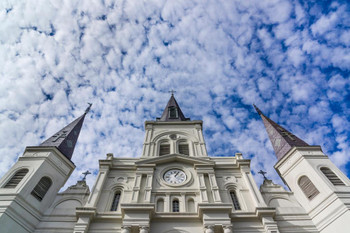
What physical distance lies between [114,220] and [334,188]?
13.7 m

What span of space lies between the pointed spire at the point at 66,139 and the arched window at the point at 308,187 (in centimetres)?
1762

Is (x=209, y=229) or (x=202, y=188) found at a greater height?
(x=202, y=188)

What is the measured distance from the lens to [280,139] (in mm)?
20438

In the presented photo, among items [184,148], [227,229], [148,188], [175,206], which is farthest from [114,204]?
[184,148]

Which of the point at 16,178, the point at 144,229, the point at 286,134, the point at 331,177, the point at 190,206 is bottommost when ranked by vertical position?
the point at 144,229

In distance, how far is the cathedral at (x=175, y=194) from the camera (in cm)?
1399

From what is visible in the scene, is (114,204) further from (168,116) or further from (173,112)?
(173,112)

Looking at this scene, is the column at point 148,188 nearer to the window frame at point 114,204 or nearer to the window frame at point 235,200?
the window frame at point 114,204

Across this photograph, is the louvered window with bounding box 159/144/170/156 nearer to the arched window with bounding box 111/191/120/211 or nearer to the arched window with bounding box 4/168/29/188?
the arched window with bounding box 111/191/120/211

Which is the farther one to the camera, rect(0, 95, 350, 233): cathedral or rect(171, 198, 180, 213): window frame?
rect(171, 198, 180, 213): window frame

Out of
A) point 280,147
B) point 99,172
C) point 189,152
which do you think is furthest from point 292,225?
point 99,172

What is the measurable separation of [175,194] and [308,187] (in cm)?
898

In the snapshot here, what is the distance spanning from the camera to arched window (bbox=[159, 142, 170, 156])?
2101cm

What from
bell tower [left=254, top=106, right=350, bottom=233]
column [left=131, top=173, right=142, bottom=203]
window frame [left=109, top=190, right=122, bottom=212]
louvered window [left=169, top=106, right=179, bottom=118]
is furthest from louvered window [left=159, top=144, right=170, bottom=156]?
bell tower [left=254, top=106, right=350, bottom=233]
